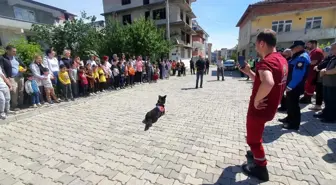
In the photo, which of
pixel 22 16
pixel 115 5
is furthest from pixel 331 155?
pixel 115 5

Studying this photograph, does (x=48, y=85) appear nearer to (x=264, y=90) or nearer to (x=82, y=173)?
(x=82, y=173)

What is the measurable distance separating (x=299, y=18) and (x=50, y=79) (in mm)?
26588

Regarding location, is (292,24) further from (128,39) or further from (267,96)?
(267,96)

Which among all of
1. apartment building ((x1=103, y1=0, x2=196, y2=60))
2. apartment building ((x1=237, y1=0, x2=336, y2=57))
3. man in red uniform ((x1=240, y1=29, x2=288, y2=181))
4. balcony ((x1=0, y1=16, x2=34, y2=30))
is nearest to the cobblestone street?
man in red uniform ((x1=240, y1=29, x2=288, y2=181))

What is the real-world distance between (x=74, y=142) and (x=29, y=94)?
3.66 m

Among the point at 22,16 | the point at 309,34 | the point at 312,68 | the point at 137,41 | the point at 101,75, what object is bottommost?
the point at 101,75

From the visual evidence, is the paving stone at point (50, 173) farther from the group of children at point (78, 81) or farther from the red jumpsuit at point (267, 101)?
the group of children at point (78, 81)

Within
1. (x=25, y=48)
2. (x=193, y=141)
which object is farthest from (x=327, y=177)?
(x=25, y=48)

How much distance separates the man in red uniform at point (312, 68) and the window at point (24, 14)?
86.7ft

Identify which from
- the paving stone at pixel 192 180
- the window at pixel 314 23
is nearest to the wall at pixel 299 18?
the window at pixel 314 23

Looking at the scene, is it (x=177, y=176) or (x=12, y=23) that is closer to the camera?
(x=177, y=176)

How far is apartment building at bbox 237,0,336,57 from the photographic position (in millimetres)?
19562

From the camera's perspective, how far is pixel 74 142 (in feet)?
11.8

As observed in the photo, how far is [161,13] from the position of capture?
24.7 metres
